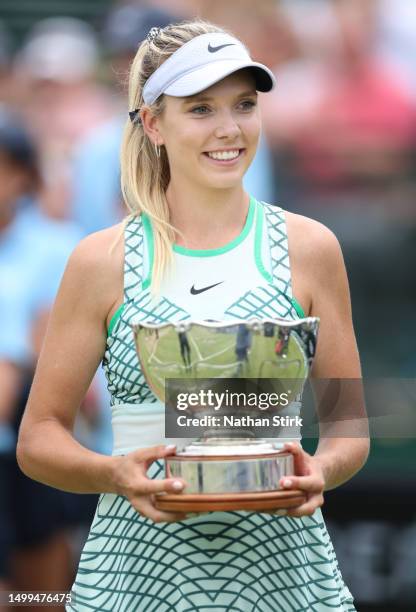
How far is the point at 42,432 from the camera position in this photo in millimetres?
2740

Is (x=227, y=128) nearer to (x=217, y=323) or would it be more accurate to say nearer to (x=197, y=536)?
(x=217, y=323)

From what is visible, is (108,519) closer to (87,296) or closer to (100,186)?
(87,296)

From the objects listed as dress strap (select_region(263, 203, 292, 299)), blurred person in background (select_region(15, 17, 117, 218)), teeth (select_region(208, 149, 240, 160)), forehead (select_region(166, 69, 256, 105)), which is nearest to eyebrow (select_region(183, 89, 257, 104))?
forehead (select_region(166, 69, 256, 105))

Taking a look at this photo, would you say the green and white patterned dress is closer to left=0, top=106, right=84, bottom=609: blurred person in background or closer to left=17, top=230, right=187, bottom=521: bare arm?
left=17, top=230, right=187, bottom=521: bare arm

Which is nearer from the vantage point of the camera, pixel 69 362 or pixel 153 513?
pixel 153 513

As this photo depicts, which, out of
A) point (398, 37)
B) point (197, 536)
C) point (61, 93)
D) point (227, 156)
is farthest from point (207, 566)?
point (61, 93)

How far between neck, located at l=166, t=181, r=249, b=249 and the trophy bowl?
1.23 feet

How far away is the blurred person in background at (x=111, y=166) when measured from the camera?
5727 mm

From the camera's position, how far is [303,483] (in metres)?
2.36

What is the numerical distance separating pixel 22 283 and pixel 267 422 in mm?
2904

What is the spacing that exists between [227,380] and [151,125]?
0.66m

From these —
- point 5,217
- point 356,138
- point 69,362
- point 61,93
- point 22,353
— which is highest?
point 61,93

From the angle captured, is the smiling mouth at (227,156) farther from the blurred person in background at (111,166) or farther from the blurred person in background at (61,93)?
the blurred person in background at (61,93)

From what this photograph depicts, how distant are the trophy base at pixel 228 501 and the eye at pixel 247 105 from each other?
80cm
